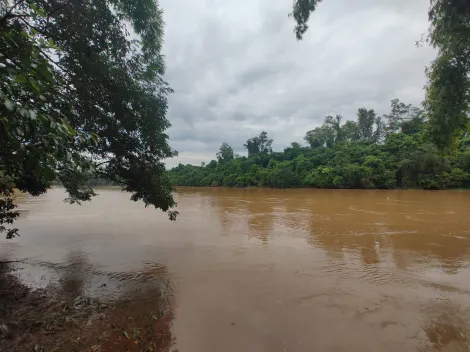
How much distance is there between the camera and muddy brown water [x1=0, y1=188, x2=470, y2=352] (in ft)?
13.5

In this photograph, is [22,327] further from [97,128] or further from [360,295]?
[360,295]

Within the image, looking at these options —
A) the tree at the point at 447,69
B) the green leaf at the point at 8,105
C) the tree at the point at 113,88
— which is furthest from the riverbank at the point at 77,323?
the tree at the point at 447,69

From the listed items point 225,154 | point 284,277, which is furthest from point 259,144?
point 284,277

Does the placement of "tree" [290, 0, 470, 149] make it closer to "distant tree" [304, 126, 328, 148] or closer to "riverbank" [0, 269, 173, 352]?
"riverbank" [0, 269, 173, 352]

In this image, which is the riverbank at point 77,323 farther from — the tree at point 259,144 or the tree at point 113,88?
the tree at point 259,144

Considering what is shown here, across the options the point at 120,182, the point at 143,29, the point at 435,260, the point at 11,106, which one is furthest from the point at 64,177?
the point at 435,260

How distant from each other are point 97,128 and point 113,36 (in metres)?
1.63

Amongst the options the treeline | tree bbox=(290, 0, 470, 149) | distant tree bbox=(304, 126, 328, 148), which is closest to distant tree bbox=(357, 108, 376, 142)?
the treeline

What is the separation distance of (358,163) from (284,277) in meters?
42.2

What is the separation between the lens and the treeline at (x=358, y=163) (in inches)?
1470

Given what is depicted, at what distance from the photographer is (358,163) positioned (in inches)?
1752

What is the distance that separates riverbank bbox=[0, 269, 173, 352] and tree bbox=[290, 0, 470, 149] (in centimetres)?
515

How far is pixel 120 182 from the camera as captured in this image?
19.8ft

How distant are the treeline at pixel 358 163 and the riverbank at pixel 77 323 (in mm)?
23448
